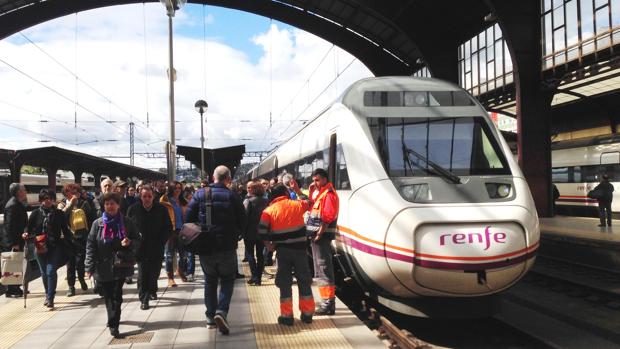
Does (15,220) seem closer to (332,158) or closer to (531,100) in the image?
(332,158)

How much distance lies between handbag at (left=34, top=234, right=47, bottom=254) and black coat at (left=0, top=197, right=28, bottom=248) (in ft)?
1.53

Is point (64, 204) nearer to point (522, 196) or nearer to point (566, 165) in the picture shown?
point (522, 196)

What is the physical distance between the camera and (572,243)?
1178 cm

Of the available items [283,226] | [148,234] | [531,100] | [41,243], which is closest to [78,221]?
[41,243]

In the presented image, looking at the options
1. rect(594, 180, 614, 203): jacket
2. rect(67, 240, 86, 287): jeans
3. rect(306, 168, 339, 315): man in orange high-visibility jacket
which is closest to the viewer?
rect(306, 168, 339, 315): man in orange high-visibility jacket

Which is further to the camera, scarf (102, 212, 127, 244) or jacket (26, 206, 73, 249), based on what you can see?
jacket (26, 206, 73, 249)

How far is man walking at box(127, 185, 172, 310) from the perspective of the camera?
6320 mm

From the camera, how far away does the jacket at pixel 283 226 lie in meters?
5.45

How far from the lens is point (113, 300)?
5.25 meters

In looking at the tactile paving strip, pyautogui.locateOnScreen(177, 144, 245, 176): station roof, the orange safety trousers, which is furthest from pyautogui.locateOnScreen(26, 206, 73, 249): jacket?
pyautogui.locateOnScreen(177, 144, 245, 176): station roof

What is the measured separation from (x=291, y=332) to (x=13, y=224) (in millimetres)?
4388

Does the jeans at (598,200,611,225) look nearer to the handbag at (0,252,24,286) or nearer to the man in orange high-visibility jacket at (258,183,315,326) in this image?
the man in orange high-visibility jacket at (258,183,315,326)

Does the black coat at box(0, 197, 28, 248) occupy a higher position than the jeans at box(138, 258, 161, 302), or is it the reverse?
the black coat at box(0, 197, 28, 248)

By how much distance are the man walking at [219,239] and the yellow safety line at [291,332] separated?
1.48ft
